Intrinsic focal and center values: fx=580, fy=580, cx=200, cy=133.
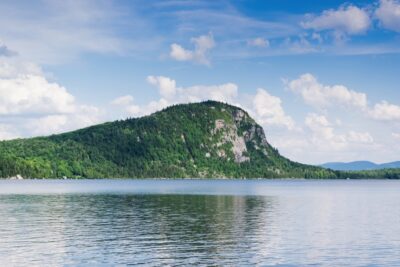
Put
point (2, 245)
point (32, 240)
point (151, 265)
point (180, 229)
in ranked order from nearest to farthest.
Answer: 1. point (151, 265)
2. point (2, 245)
3. point (32, 240)
4. point (180, 229)

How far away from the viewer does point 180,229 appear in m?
89.6

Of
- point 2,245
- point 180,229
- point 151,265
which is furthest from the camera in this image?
point 180,229

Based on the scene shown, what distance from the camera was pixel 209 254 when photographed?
6606cm

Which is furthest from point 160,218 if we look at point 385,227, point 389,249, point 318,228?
point 389,249

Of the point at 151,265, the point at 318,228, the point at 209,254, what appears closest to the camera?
the point at 151,265

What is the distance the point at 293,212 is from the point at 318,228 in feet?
110

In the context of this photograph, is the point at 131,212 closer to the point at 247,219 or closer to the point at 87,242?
the point at 247,219

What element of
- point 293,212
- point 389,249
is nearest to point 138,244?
point 389,249

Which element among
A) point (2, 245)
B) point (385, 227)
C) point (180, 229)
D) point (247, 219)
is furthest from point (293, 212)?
point (2, 245)

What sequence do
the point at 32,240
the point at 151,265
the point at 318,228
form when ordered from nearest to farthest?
the point at 151,265, the point at 32,240, the point at 318,228

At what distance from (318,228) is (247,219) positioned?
16834 millimetres

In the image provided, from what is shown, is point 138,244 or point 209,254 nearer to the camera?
point 209,254

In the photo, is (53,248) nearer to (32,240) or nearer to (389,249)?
(32,240)

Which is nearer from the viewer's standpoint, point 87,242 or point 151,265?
point 151,265
